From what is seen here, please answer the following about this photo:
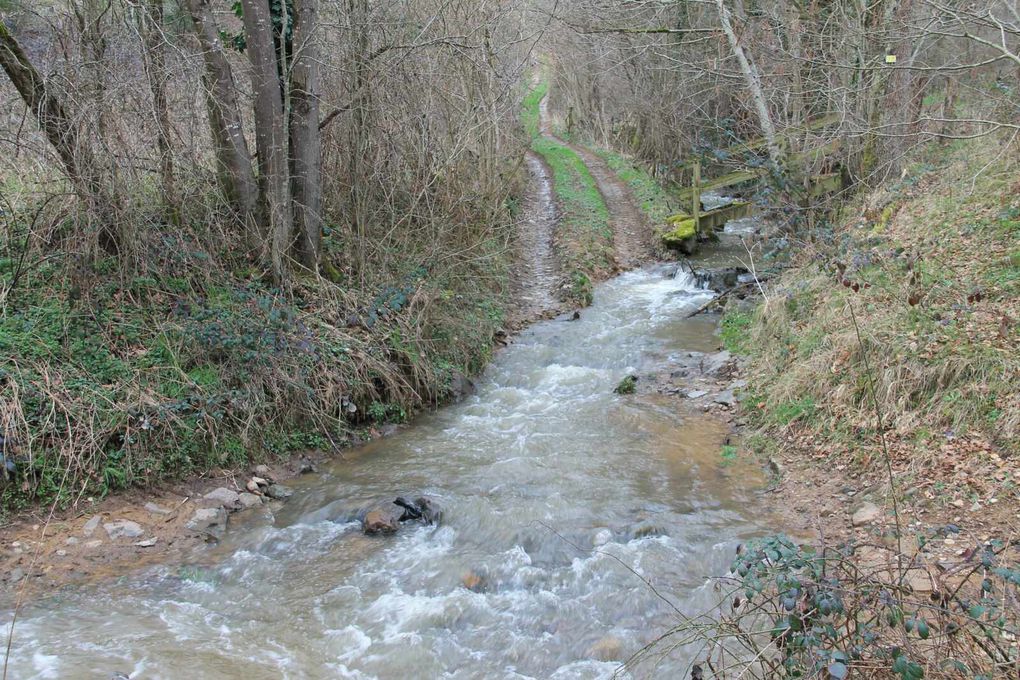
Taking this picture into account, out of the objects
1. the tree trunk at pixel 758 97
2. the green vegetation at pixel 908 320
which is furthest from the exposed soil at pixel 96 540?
the tree trunk at pixel 758 97

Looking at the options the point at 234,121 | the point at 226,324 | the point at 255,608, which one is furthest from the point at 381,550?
the point at 234,121

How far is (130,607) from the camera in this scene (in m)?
5.18

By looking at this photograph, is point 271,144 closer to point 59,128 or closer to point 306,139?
point 306,139

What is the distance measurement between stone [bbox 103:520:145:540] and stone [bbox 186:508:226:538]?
40 centimetres

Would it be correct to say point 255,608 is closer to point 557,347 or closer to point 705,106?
point 557,347

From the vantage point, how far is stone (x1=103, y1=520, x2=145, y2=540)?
6.03 metres

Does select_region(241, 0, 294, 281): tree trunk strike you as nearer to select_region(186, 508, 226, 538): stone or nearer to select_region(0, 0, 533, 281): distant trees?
select_region(0, 0, 533, 281): distant trees

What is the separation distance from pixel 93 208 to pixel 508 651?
5.89m

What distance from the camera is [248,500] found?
22.1ft

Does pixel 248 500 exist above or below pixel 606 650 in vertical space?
above

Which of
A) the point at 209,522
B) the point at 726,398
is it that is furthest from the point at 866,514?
the point at 209,522

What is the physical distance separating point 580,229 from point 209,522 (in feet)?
41.2

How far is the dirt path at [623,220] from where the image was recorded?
16156 millimetres

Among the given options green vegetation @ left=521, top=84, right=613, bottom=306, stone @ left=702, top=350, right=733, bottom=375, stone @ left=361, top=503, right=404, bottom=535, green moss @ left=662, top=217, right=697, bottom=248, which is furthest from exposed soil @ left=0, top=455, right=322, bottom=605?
green moss @ left=662, top=217, right=697, bottom=248
